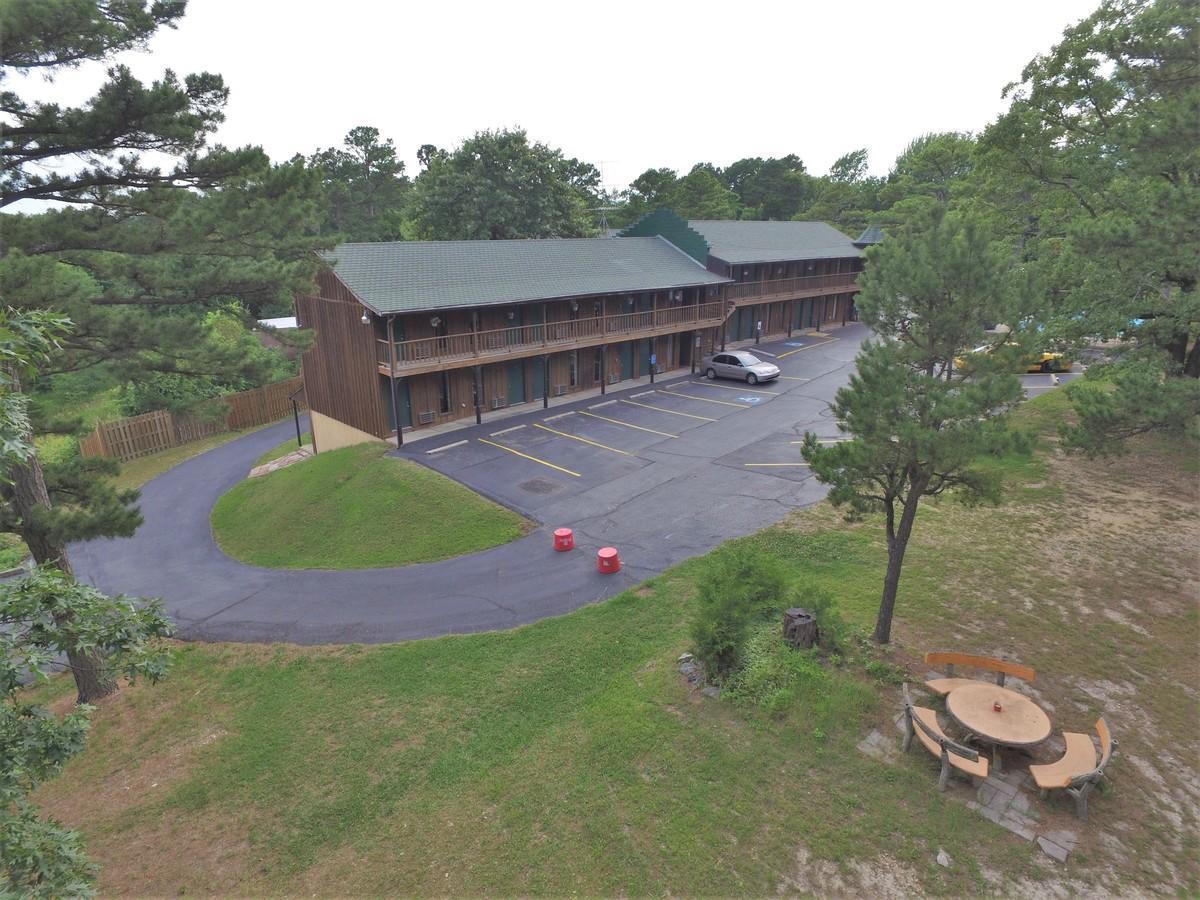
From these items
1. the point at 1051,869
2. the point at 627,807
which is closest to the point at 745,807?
the point at 627,807

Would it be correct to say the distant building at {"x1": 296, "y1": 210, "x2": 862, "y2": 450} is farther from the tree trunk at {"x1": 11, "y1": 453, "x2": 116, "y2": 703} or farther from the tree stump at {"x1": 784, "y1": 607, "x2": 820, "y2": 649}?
the tree stump at {"x1": 784, "y1": 607, "x2": 820, "y2": 649}

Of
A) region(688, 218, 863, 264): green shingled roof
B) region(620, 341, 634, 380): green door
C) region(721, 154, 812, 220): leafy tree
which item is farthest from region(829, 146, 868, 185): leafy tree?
region(620, 341, 634, 380): green door

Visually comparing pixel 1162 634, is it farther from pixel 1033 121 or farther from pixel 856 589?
pixel 1033 121

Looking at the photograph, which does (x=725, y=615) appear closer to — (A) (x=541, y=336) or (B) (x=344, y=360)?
(A) (x=541, y=336)

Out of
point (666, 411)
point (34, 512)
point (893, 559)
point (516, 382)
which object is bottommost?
point (666, 411)

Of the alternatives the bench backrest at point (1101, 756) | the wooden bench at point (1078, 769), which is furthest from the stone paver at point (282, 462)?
the bench backrest at point (1101, 756)

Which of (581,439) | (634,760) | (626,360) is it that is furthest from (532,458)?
(634,760)
